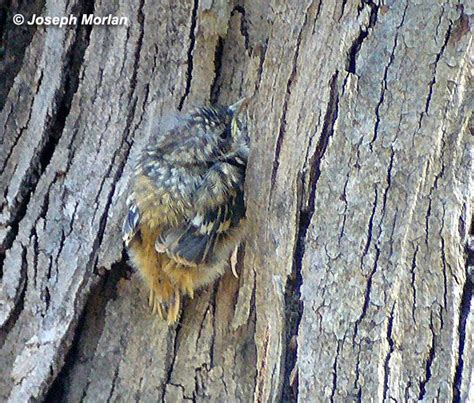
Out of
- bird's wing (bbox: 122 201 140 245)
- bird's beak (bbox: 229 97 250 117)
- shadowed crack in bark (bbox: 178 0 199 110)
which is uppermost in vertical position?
shadowed crack in bark (bbox: 178 0 199 110)

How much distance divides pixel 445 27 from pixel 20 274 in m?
1.62

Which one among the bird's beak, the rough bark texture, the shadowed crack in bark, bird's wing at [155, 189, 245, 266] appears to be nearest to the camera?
the rough bark texture

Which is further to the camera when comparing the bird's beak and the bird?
the bird's beak

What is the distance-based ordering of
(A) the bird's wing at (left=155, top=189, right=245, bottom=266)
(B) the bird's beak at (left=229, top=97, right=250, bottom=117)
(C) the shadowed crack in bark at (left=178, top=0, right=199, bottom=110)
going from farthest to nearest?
(C) the shadowed crack in bark at (left=178, top=0, right=199, bottom=110) → (B) the bird's beak at (left=229, top=97, right=250, bottom=117) → (A) the bird's wing at (left=155, top=189, right=245, bottom=266)

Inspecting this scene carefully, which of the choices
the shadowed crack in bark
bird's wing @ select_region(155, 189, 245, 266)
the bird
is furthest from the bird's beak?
bird's wing @ select_region(155, 189, 245, 266)

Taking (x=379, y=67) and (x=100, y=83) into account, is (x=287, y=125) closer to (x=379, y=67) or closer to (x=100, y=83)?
(x=379, y=67)

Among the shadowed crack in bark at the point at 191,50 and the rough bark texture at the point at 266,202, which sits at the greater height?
the shadowed crack in bark at the point at 191,50

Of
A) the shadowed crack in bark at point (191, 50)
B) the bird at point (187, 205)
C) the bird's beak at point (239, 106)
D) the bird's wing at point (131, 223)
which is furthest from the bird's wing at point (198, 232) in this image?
the shadowed crack in bark at point (191, 50)

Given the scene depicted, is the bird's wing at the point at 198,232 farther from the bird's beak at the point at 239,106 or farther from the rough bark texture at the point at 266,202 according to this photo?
the bird's beak at the point at 239,106

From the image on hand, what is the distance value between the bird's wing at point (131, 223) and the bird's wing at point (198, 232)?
0.12 metres

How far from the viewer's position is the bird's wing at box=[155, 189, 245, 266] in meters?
2.36

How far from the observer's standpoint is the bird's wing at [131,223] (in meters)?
2.43

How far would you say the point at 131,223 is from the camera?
2439 mm

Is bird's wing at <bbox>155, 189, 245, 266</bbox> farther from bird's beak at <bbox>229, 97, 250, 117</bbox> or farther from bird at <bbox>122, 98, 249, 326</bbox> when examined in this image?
bird's beak at <bbox>229, 97, 250, 117</bbox>
